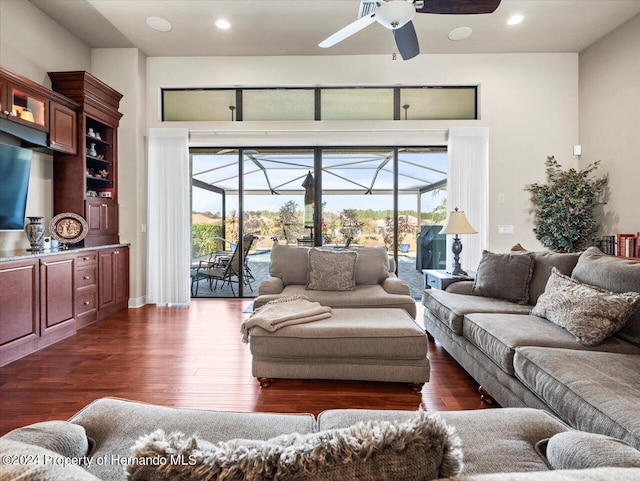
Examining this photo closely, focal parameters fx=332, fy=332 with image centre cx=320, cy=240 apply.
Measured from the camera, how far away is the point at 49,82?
3879 mm

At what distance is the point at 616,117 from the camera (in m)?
4.05

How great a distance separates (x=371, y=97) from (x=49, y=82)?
13.2 ft

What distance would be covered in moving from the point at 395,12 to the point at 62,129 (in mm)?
3613

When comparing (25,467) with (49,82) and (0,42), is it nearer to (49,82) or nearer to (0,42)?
(0,42)

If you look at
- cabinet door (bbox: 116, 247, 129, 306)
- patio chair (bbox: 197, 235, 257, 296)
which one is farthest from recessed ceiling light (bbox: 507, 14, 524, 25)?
cabinet door (bbox: 116, 247, 129, 306)

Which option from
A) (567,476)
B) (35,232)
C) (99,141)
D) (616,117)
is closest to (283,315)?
(567,476)

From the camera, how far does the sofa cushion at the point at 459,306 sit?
251 centimetres

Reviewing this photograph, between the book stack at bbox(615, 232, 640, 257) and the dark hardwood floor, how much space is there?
254 centimetres

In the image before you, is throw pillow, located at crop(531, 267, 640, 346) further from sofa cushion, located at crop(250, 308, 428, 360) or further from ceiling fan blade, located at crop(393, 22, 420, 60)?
ceiling fan blade, located at crop(393, 22, 420, 60)

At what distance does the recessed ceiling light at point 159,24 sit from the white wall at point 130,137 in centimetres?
73

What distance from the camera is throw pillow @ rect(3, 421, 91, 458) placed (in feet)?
2.66

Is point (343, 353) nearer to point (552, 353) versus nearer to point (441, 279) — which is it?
point (552, 353)

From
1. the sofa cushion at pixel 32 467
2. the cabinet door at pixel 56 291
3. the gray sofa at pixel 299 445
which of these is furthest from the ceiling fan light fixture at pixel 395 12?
the cabinet door at pixel 56 291

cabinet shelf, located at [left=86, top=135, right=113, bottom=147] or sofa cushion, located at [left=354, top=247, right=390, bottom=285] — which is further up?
cabinet shelf, located at [left=86, top=135, right=113, bottom=147]
